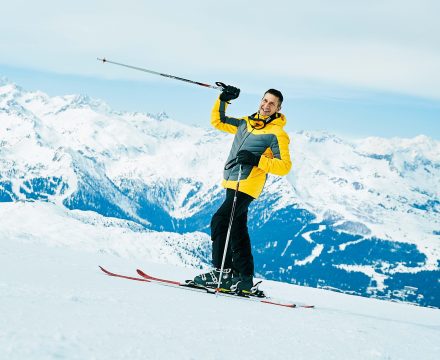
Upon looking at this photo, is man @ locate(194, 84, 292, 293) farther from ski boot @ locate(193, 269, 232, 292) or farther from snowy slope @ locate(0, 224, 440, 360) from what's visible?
snowy slope @ locate(0, 224, 440, 360)

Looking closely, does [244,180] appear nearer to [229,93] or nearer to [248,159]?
[248,159]

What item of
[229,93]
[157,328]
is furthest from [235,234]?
[157,328]

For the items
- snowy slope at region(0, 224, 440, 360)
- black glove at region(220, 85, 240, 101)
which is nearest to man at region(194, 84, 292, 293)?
black glove at region(220, 85, 240, 101)

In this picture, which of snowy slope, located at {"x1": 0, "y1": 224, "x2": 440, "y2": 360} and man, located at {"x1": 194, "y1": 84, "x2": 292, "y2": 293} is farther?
man, located at {"x1": 194, "y1": 84, "x2": 292, "y2": 293}

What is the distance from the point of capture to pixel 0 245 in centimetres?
959

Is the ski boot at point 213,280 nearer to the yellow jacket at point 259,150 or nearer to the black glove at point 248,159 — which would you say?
the yellow jacket at point 259,150

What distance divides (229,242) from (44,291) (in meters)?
3.83

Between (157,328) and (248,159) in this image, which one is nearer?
(157,328)

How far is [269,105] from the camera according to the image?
8148 mm

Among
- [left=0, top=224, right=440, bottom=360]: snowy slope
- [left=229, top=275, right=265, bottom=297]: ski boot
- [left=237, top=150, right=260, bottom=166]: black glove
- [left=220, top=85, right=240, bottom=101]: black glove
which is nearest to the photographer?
[left=0, top=224, right=440, bottom=360]: snowy slope

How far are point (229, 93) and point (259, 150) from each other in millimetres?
1215

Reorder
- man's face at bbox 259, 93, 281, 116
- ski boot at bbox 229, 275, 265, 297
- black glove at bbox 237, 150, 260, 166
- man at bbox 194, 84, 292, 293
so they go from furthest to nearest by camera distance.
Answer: ski boot at bbox 229, 275, 265, 297
man's face at bbox 259, 93, 281, 116
man at bbox 194, 84, 292, 293
black glove at bbox 237, 150, 260, 166

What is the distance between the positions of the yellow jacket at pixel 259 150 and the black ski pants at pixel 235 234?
0.21m

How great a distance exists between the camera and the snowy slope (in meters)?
3.33
